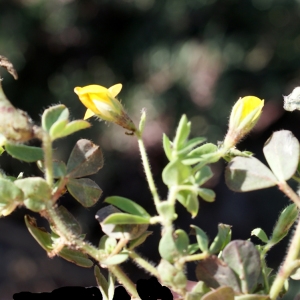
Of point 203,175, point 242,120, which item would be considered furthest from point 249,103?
point 203,175

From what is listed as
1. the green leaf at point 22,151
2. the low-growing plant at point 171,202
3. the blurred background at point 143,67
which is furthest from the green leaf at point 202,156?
the blurred background at point 143,67

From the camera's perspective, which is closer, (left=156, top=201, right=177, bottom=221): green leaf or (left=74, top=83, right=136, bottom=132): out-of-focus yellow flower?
(left=156, top=201, right=177, bottom=221): green leaf

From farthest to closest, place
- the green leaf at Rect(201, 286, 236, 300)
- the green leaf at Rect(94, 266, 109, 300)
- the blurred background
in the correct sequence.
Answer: the blurred background, the green leaf at Rect(94, 266, 109, 300), the green leaf at Rect(201, 286, 236, 300)

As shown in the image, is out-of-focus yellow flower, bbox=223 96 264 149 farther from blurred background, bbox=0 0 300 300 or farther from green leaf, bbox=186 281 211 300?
blurred background, bbox=0 0 300 300

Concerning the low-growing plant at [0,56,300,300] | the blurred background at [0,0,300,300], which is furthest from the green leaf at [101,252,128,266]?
the blurred background at [0,0,300,300]

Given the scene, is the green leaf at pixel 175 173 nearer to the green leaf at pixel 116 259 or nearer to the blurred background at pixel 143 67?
the green leaf at pixel 116 259

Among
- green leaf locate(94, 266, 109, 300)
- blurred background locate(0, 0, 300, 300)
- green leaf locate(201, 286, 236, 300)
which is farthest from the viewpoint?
blurred background locate(0, 0, 300, 300)

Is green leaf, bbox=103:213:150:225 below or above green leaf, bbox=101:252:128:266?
above
